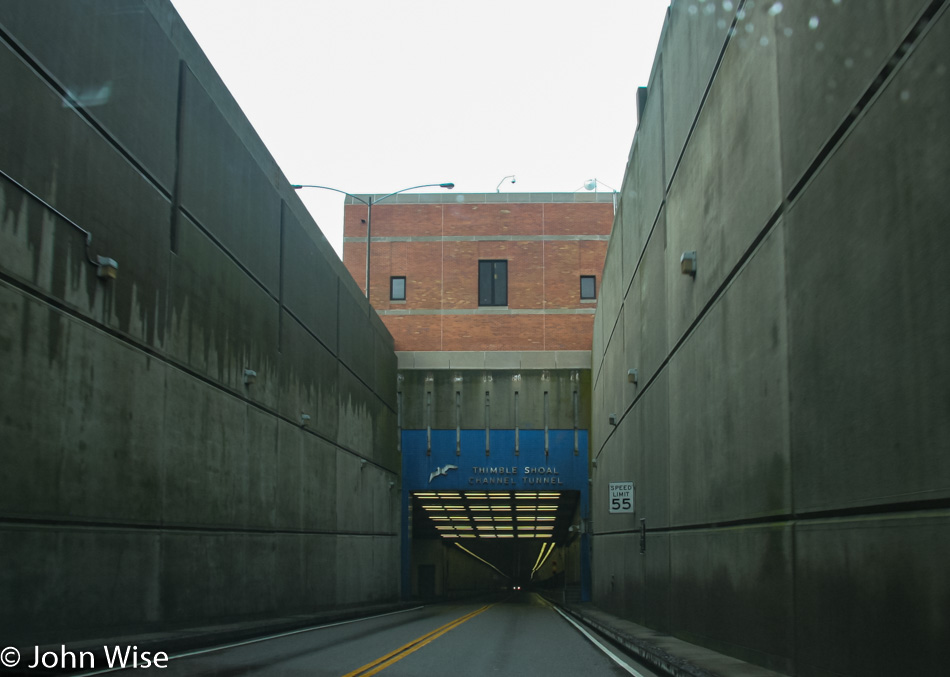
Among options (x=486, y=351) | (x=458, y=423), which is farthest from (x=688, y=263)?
(x=486, y=351)

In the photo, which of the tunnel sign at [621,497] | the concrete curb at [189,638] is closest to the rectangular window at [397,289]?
the concrete curb at [189,638]

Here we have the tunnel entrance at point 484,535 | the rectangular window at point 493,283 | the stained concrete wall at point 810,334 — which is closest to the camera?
the stained concrete wall at point 810,334

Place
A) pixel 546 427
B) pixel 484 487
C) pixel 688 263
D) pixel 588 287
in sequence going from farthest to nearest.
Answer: pixel 588 287 → pixel 546 427 → pixel 484 487 → pixel 688 263

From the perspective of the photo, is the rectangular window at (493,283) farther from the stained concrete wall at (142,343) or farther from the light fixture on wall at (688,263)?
the light fixture on wall at (688,263)

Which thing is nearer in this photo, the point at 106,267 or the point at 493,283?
the point at 106,267

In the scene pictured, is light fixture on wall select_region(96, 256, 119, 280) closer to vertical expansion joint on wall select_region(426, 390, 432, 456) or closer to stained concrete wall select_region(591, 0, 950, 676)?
stained concrete wall select_region(591, 0, 950, 676)

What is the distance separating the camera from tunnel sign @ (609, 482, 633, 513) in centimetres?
2234

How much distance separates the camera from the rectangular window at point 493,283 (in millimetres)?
48531

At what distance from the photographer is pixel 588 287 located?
48812mm

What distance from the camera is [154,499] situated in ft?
51.0

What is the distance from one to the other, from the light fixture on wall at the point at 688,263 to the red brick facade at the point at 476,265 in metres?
32.6

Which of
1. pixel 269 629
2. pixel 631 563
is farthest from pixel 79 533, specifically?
pixel 631 563

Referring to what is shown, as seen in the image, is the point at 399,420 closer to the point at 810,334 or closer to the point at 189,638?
the point at 189,638

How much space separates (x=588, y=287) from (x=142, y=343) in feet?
116
